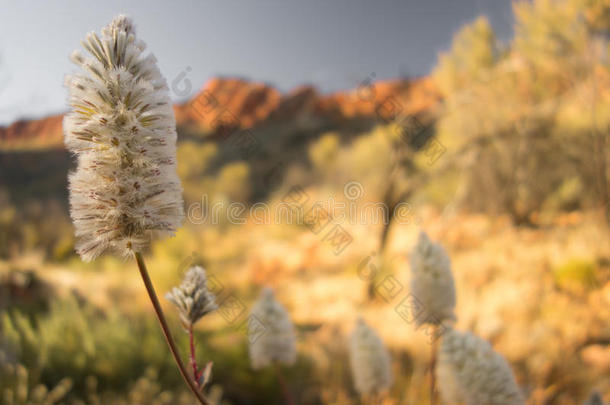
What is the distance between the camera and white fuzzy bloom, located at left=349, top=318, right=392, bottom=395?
194 cm

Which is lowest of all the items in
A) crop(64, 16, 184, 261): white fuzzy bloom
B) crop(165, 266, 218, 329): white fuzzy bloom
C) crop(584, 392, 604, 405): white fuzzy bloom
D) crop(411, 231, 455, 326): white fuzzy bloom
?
crop(584, 392, 604, 405): white fuzzy bloom

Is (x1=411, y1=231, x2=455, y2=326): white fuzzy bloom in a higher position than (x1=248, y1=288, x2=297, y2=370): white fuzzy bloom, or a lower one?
higher

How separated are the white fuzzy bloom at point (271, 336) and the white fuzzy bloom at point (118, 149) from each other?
1.36m

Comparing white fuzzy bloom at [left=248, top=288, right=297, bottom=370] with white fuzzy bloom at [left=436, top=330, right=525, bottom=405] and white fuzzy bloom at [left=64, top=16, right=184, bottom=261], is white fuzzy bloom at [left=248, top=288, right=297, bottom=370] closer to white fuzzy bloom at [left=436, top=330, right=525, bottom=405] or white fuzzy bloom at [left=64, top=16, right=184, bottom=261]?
white fuzzy bloom at [left=436, top=330, right=525, bottom=405]

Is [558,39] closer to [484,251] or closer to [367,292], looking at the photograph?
[484,251]

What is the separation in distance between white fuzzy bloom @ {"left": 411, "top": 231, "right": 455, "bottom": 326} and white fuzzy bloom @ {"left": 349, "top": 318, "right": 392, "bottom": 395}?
12.8 inches

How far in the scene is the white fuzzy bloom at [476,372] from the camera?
1358mm
